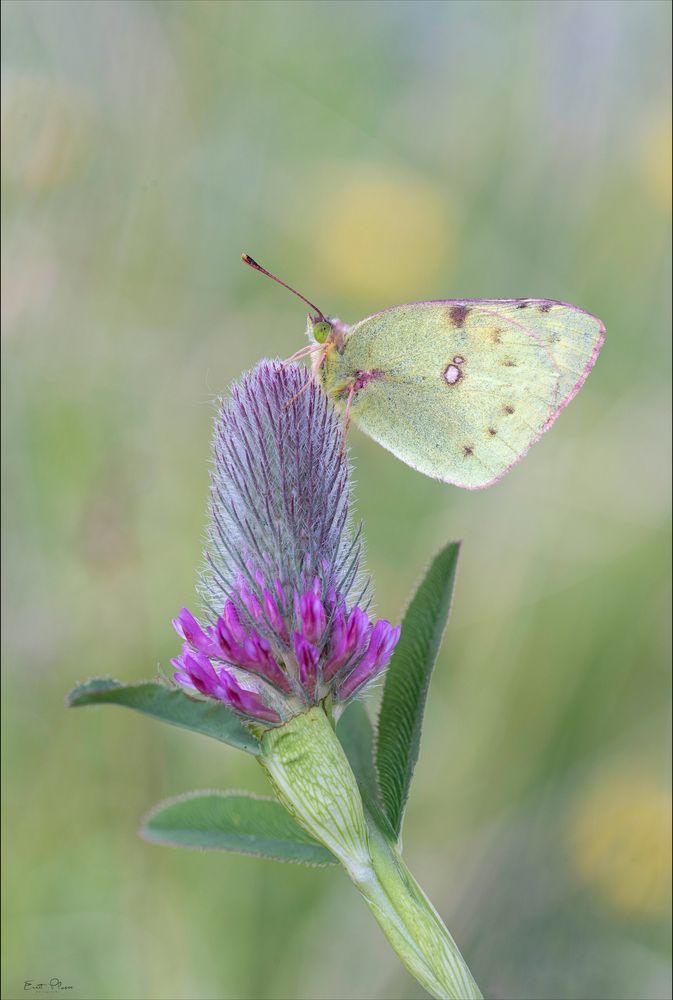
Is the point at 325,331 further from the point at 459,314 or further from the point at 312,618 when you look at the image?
the point at 312,618

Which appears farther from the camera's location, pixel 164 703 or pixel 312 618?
pixel 312 618

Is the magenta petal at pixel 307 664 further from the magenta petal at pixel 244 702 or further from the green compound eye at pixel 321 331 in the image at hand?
the green compound eye at pixel 321 331

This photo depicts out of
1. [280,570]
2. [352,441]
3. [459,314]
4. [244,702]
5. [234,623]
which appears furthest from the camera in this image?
[352,441]

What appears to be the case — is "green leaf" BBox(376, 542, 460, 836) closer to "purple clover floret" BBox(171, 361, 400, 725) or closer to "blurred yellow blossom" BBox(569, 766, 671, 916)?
"purple clover floret" BBox(171, 361, 400, 725)

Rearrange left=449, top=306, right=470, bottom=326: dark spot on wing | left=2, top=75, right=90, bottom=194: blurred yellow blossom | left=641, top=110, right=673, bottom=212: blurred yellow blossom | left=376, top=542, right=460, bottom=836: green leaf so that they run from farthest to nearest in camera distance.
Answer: left=641, top=110, right=673, bottom=212: blurred yellow blossom, left=2, top=75, right=90, bottom=194: blurred yellow blossom, left=449, top=306, right=470, bottom=326: dark spot on wing, left=376, top=542, right=460, bottom=836: green leaf

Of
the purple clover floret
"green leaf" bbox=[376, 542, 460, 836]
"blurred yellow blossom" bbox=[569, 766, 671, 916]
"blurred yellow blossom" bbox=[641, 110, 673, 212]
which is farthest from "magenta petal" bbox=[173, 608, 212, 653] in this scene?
"blurred yellow blossom" bbox=[641, 110, 673, 212]

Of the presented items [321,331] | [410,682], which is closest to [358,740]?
[410,682]
